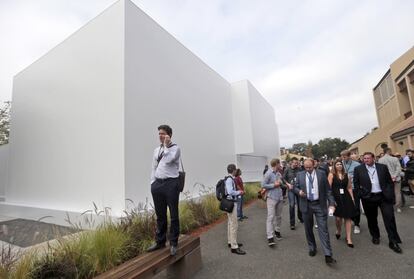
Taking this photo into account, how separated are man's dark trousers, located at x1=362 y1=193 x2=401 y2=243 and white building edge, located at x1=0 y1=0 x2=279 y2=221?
19.0ft

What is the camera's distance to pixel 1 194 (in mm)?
13953

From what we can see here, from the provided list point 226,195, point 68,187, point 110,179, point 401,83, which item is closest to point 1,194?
point 68,187

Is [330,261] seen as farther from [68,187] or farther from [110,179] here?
[68,187]

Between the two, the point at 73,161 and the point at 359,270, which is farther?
the point at 73,161

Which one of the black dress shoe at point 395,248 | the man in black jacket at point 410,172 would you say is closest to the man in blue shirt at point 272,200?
the black dress shoe at point 395,248

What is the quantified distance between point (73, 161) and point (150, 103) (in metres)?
3.32

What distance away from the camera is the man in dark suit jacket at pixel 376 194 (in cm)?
434

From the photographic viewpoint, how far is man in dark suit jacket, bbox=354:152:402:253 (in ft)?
14.2

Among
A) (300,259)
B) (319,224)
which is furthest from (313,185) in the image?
(300,259)

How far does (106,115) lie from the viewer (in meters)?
7.16

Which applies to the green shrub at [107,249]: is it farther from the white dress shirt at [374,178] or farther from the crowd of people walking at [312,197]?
the white dress shirt at [374,178]

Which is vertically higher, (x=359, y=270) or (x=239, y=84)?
(x=239, y=84)

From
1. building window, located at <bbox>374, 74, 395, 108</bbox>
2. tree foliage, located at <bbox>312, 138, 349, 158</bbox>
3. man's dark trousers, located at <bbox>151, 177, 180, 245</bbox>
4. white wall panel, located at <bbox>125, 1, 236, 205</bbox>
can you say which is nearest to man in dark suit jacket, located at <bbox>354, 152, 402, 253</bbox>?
man's dark trousers, located at <bbox>151, 177, 180, 245</bbox>

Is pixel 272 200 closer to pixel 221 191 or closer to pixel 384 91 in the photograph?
pixel 221 191
